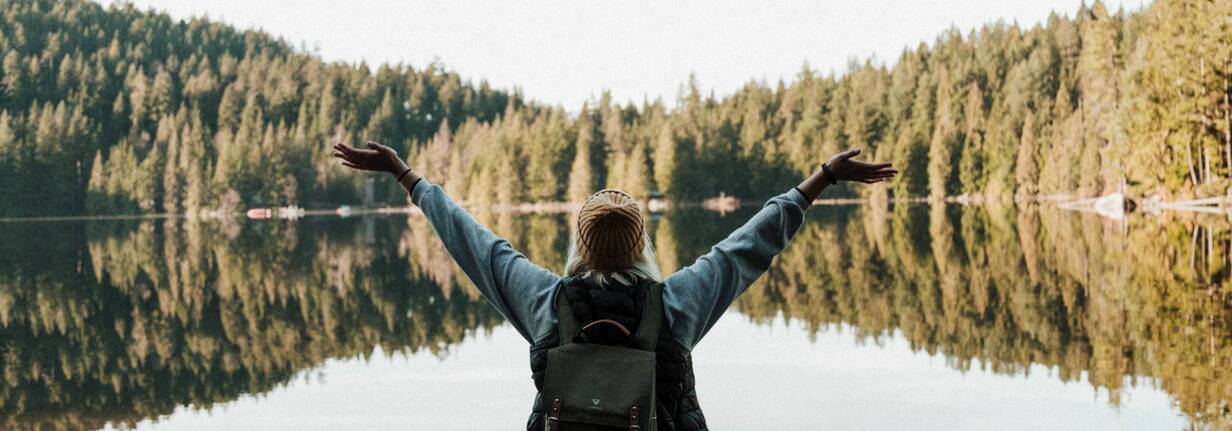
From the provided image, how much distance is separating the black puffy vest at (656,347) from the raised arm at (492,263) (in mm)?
100

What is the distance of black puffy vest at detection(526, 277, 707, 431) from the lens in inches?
130

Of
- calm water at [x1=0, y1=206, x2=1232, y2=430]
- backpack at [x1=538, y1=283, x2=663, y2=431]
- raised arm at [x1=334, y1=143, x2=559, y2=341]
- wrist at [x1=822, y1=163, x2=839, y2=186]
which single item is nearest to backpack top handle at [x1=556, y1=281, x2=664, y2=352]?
backpack at [x1=538, y1=283, x2=663, y2=431]

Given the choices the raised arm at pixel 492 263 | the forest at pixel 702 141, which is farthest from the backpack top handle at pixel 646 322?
the forest at pixel 702 141

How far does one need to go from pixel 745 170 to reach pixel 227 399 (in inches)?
4482

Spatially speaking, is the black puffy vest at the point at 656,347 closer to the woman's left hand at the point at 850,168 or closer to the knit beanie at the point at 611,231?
the knit beanie at the point at 611,231

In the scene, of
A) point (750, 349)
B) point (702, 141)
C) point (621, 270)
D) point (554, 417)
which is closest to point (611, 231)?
point (621, 270)

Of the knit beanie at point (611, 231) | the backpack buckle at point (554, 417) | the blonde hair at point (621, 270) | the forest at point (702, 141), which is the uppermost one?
the forest at point (702, 141)

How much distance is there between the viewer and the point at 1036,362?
1126cm

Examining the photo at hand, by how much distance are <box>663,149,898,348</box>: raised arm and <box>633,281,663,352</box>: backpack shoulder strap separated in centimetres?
5

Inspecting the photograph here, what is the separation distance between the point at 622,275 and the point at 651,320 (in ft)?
0.50

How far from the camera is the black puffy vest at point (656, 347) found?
10.8ft

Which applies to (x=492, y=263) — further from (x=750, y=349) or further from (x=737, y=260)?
(x=750, y=349)

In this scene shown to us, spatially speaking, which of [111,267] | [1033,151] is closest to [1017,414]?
[111,267]

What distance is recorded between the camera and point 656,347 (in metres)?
3.32
